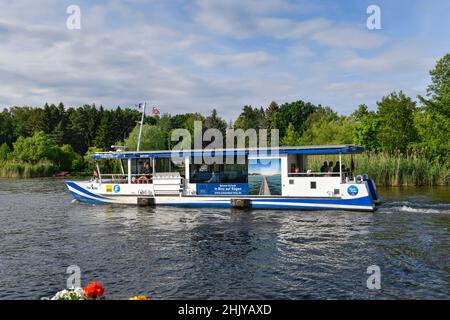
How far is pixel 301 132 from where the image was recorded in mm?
95188

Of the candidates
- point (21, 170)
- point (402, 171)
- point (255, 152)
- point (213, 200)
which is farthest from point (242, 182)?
point (21, 170)

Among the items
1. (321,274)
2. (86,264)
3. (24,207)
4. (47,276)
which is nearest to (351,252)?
(321,274)

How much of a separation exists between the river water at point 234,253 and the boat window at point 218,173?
2257mm

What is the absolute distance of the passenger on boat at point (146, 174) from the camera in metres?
28.3

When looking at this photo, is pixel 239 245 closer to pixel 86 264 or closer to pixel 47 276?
pixel 86 264

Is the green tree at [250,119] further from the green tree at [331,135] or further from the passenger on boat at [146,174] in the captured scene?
the passenger on boat at [146,174]

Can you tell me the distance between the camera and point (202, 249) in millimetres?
15602

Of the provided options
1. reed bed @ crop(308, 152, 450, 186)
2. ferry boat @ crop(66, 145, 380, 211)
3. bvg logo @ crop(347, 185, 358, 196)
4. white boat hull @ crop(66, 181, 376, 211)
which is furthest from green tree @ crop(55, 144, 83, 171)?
bvg logo @ crop(347, 185, 358, 196)

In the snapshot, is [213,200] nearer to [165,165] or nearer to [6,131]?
[165,165]

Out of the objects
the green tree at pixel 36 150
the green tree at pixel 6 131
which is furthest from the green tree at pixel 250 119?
the green tree at pixel 6 131

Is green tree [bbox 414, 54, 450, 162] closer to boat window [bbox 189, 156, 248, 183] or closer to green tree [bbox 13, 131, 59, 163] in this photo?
boat window [bbox 189, 156, 248, 183]

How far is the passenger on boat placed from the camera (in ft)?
92.9

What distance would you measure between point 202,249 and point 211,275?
318cm

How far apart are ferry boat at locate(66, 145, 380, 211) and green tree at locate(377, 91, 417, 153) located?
2654 centimetres
